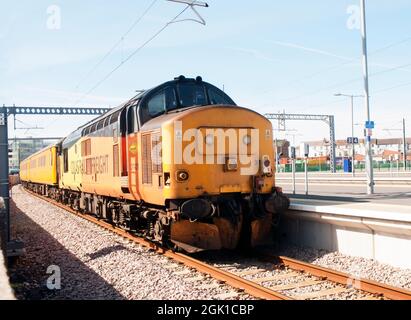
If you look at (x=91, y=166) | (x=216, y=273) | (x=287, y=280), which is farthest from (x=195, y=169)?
(x=91, y=166)

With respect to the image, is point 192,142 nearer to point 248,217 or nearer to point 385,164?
point 248,217

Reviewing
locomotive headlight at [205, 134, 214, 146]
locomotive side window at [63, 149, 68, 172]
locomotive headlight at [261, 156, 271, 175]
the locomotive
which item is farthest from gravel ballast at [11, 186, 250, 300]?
locomotive side window at [63, 149, 68, 172]

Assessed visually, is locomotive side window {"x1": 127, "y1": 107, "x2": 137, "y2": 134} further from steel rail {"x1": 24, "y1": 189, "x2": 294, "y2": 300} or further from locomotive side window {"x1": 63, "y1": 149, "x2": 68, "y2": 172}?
locomotive side window {"x1": 63, "y1": 149, "x2": 68, "y2": 172}

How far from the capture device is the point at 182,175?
895 centimetres

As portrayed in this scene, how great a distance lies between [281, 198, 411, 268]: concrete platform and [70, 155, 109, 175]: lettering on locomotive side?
5.08 metres

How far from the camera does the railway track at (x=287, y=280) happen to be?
677cm

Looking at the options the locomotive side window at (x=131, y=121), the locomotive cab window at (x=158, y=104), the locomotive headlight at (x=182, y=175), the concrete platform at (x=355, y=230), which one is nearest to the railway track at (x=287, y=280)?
the concrete platform at (x=355, y=230)

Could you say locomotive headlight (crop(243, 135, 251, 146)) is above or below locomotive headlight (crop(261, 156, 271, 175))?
above

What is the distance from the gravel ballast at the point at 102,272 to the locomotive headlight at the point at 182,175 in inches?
66.3

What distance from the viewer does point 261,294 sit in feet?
22.5

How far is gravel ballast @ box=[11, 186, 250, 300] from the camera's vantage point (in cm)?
721

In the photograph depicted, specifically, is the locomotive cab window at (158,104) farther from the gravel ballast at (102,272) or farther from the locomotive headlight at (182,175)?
the gravel ballast at (102,272)
